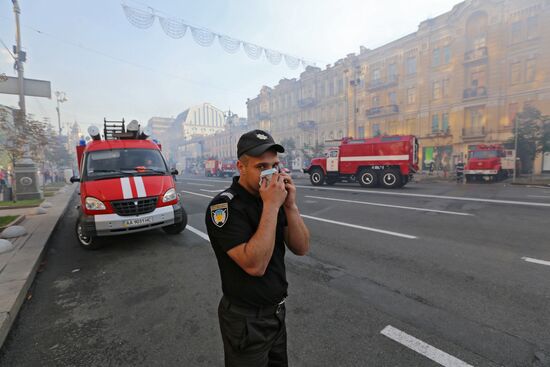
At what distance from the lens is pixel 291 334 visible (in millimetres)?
2641

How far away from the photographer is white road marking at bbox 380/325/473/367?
2.19 meters

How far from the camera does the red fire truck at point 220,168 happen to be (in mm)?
35688

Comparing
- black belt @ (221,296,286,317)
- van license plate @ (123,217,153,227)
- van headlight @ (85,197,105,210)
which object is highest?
van headlight @ (85,197,105,210)

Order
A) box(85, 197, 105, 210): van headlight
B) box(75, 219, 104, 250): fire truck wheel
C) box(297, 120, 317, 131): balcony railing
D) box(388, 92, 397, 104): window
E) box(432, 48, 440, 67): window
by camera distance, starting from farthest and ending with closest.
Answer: box(297, 120, 317, 131): balcony railing < box(388, 92, 397, 104): window < box(432, 48, 440, 67): window < box(75, 219, 104, 250): fire truck wheel < box(85, 197, 105, 210): van headlight

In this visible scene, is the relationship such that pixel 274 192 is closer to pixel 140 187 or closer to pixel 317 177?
pixel 140 187

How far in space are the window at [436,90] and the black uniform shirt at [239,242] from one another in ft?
117

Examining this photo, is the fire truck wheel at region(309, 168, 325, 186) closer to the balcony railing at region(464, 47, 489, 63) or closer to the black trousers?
the black trousers

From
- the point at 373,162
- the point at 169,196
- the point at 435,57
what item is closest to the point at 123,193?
the point at 169,196

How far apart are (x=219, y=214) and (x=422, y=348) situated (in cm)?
225

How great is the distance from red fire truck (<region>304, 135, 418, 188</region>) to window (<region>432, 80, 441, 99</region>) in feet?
63.2

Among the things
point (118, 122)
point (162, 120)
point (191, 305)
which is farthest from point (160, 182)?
point (162, 120)

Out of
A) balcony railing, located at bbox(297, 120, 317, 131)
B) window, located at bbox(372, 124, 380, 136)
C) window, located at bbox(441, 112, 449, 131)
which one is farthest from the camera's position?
balcony railing, located at bbox(297, 120, 317, 131)

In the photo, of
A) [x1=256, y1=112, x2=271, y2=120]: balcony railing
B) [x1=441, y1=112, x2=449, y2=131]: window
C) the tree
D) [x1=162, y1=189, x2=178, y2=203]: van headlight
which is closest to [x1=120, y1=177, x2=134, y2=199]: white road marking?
[x1=162, y1=189, x2=178, y2=203]: van headlight

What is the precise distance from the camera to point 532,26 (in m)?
24.5
